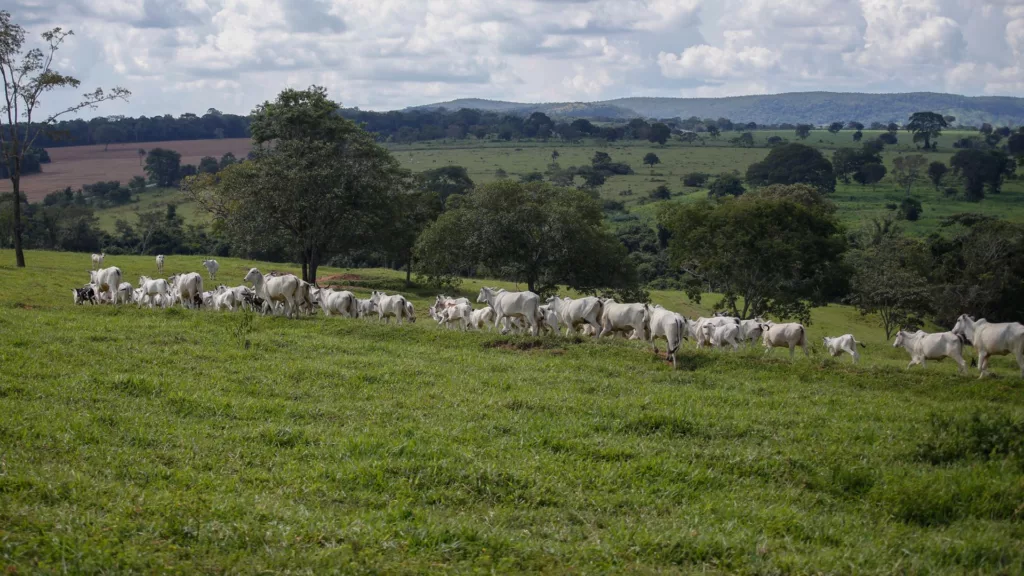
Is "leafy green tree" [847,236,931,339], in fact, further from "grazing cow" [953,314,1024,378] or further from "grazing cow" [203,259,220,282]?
"grazing cow" [203,259,220,282]

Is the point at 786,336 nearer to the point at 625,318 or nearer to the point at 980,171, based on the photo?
the point at 625,318

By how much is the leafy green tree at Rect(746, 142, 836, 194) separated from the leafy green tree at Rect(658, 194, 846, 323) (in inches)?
2643

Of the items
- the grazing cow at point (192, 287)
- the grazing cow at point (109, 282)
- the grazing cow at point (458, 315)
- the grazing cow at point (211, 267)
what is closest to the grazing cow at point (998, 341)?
the grazing cow at point (458, 315)

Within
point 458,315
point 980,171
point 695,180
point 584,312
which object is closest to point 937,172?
point 980,171

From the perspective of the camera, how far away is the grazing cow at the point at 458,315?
24703 millimetres

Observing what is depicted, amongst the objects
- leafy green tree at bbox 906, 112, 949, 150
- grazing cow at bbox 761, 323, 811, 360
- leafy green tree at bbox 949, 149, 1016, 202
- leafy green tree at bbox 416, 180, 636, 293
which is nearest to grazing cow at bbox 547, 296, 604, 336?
grazing cow at bbox 761, 323, 811, 360

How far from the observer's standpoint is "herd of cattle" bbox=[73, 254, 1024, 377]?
1702 centimetres

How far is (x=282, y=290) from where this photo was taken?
21.8 m

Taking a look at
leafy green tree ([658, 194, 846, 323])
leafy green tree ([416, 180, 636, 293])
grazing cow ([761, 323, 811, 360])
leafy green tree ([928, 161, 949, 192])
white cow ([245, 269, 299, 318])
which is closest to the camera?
grazing cow ([761, 323, 811, 360])

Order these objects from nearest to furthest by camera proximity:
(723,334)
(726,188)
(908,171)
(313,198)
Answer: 1. (723,334)
2. (313,198)
3. (726,188)
4. (908,171)

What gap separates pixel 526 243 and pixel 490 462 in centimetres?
2960

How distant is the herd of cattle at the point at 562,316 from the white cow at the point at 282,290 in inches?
1.0

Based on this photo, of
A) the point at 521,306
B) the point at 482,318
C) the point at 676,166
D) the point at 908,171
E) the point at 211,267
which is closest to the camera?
the point at 521,306

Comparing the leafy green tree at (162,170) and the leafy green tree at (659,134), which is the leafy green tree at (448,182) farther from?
the leafy green tree at (659,134)
